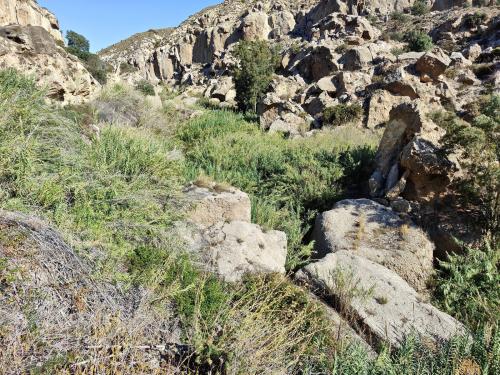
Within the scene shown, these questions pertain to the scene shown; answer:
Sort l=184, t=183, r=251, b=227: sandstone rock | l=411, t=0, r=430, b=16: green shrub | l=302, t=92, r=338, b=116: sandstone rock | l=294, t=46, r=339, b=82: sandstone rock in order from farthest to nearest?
1. l=411, t=0, r=430, b=16: green shrub
2. l=294, t=46, r=339, b=82: sandstone rock
3. l=302, t=92, r=338, b=116: sandstone rock
4. l=184, t=183, r=251, b=227: sandstone rock

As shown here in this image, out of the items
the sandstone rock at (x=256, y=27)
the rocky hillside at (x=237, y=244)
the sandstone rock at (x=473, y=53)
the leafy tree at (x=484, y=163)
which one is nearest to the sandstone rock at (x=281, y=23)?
the sandstone rock at (x=256, y=27)

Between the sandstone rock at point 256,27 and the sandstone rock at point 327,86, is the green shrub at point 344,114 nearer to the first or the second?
the sandstone rock at point 327,86

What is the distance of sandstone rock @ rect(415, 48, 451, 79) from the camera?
14602mm

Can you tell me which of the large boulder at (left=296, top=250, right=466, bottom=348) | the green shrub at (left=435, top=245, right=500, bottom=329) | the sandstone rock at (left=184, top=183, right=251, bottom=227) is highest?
the sandstone rock at (left=184, top=183, right=251, bottom=227)

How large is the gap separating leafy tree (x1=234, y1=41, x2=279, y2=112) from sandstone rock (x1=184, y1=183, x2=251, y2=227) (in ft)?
44.7

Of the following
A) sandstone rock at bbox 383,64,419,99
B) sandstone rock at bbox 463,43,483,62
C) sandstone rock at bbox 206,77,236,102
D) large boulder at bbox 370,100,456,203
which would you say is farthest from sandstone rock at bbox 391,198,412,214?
sandstone rock at bbox 463,43,483,62

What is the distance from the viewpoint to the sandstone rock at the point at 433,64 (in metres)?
14.6

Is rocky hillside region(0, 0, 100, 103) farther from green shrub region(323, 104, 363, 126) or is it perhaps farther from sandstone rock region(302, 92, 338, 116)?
sandstone rock region(302, 92, 338, 116)

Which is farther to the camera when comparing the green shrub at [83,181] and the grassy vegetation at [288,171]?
the grassy vegetation at [288,171]

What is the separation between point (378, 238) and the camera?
15.6 ft

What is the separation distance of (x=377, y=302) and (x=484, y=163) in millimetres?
3037

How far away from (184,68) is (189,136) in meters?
42.5

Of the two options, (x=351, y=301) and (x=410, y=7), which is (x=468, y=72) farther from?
(x=410, y=7)

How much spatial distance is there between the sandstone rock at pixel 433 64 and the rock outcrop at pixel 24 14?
1611 cm
